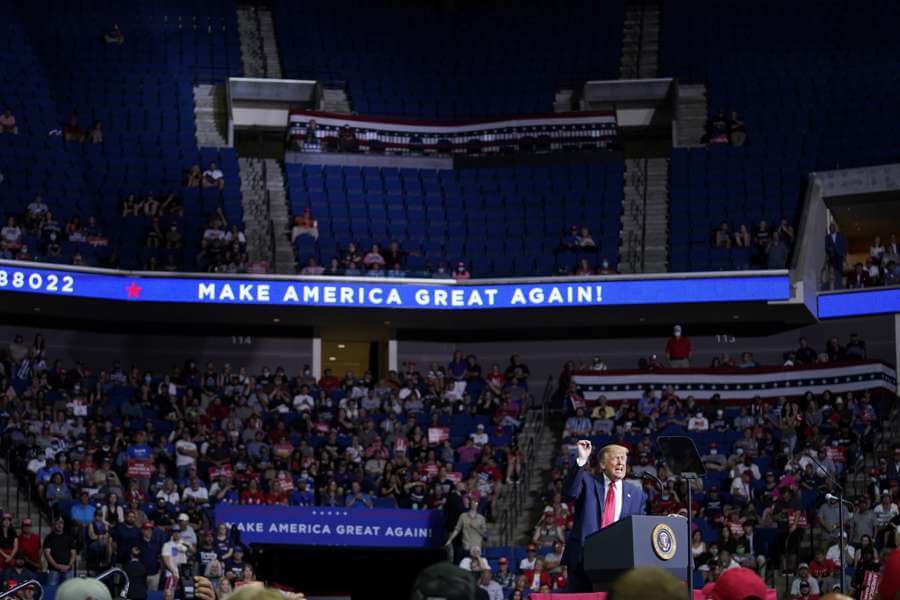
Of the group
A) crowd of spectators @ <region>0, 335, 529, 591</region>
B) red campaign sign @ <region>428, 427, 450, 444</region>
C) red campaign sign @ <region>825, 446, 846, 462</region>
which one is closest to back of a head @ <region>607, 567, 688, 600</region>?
crowd of spectators @ <region>0, 335, 529, 591</region>

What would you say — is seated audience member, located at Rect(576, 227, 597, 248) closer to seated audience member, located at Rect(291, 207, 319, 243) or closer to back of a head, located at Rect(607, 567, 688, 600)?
seated audience member, located at Rect(291, 207, 319, 243)

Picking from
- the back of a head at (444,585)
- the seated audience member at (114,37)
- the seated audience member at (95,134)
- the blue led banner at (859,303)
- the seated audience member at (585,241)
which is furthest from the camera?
the seated audience member at (114,37)

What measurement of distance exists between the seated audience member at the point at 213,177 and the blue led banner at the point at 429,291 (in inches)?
127

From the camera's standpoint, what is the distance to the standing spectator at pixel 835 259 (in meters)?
28.2

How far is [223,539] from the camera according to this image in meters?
20.2

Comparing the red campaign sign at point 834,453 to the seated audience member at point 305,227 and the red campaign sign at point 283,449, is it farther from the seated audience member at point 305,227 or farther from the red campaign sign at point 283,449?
the seated audience member at point 305,227

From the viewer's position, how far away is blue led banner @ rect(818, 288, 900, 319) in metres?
26.8

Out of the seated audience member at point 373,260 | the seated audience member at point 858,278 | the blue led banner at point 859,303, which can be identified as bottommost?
the blue led banner at point 859,303

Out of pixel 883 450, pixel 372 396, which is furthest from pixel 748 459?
pixel 372 396

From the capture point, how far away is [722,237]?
2820 centimetres

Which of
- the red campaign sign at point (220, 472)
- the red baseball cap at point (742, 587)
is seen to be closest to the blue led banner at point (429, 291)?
the red campaign sign at point (220, 472)

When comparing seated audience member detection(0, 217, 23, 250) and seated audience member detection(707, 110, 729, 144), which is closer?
seated audience member detection(0, 217, 23, 250)

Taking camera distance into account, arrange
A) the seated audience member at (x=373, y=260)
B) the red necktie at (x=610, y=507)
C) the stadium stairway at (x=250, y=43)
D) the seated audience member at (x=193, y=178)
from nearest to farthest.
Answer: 1. the red necktie at (x=610, y=507)
2. the seated audience member at (x=373, y=260)
3. the seated audience member at (x=193, y=178)
4. the stadium stairway at (x=250, y=43)

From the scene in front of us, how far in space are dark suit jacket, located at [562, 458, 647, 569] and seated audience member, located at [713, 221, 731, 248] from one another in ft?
64.0
